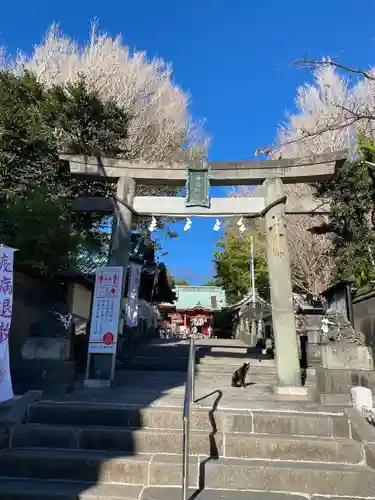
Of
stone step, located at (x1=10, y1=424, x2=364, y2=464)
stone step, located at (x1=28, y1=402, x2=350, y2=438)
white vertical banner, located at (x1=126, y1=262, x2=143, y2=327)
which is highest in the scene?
white vertical banner, located at (x1=126, y1=262, x2=143, y2=327)

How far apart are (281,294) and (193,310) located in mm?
32804

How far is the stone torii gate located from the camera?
365 inches

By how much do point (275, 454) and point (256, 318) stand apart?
1558 cm

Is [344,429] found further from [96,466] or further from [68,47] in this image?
[68,47]

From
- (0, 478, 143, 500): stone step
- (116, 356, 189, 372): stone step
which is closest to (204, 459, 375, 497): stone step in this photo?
(0, 478, 143, 500): stone step

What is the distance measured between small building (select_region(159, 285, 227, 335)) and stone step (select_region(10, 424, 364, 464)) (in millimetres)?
34374

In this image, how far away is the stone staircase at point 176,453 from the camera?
4.18m

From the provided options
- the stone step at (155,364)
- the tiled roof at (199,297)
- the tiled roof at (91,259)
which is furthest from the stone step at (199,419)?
the tiled roof at (199,297)

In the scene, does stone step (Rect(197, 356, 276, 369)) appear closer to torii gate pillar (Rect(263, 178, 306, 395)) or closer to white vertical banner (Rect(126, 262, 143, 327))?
torii gate pillar (Rect(263, 178, 306, 395))

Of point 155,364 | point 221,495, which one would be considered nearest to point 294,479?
point 221,495

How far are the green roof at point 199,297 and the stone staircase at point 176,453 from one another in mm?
36639

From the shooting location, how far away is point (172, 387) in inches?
311

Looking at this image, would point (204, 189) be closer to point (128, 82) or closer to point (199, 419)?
point (199, 419)

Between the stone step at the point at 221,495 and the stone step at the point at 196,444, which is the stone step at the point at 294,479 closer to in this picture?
the stone step at the point at 221,495
